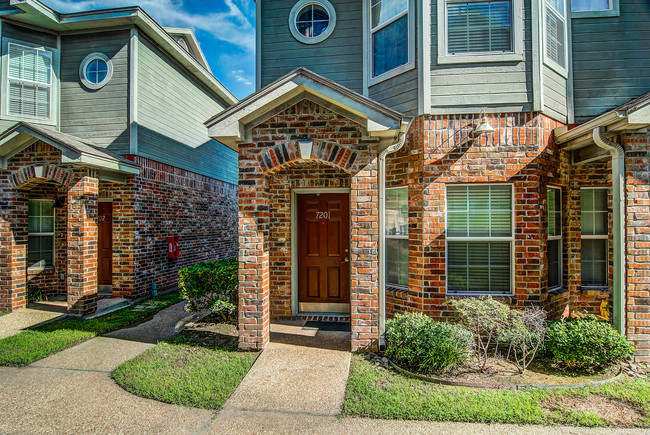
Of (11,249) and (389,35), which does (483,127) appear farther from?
(11,249)

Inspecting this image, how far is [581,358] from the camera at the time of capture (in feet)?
13.2

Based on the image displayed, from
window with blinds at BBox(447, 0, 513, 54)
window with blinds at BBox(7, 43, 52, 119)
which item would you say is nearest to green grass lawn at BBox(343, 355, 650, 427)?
window with blinds at BBox(447, 0, 513, 54)

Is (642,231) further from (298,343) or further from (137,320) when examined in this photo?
(137,320)

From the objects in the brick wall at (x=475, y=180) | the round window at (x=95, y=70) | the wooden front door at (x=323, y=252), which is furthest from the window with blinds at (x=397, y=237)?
the round window at (x=95, y=70)

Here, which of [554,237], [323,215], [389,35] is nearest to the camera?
[554,237]

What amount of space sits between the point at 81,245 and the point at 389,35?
6.66 meters

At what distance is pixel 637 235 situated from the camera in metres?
4.45

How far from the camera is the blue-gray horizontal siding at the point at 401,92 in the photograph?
5.38m

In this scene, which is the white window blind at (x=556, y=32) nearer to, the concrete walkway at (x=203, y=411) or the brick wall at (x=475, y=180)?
the brick wall at (x=475, y=180)

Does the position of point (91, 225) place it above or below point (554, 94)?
below

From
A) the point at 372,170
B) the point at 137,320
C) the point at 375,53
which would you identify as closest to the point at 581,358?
the point at 372,170

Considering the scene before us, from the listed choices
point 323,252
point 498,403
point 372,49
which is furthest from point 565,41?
point 498,403

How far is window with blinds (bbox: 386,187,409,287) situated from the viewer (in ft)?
18.0

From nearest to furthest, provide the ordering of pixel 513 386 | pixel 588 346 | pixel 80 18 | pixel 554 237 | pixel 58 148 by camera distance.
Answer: pixel 513 386, pixel 588 346, pixel 554 237, pixel 58 148, pixel 80 18
